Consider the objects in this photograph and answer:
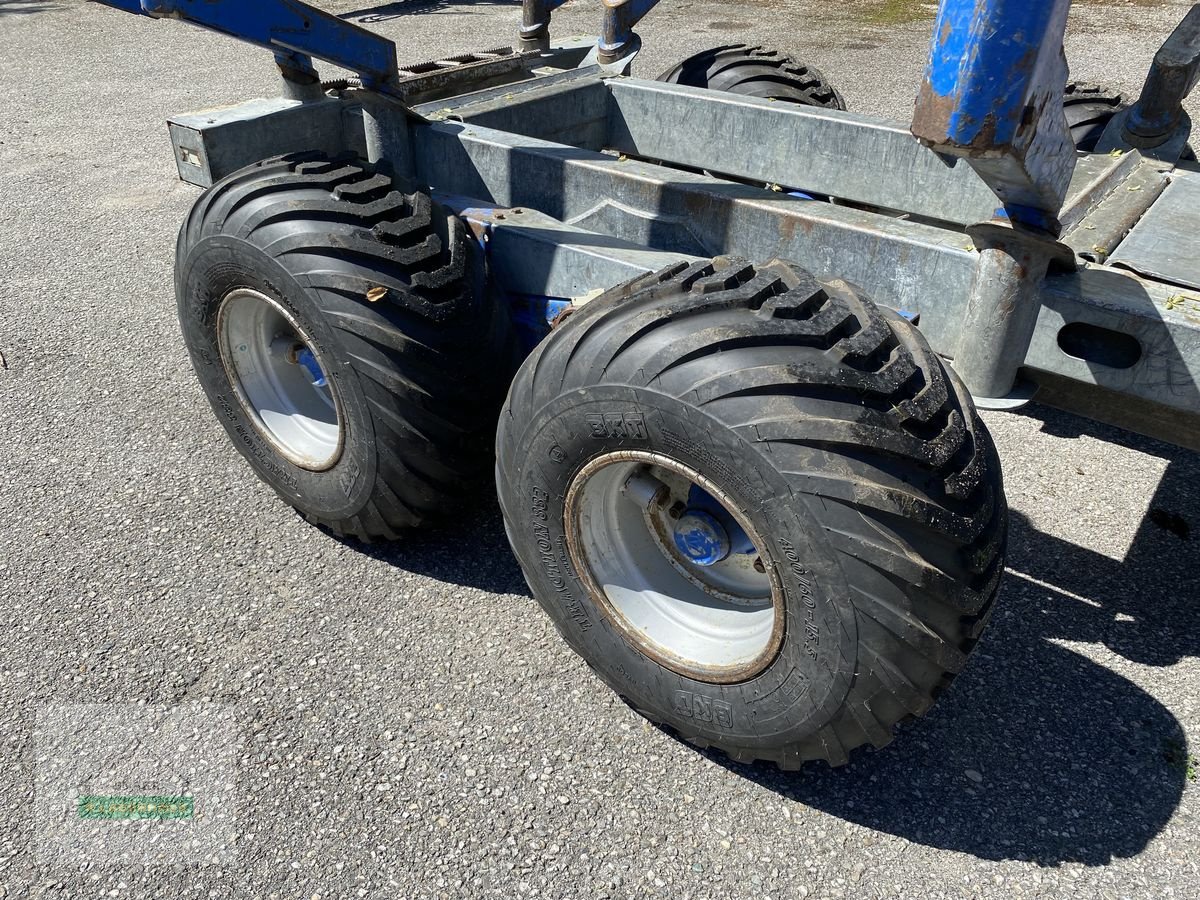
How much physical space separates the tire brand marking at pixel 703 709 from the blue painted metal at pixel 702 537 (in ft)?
1.11

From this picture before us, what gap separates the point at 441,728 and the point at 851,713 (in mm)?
1080

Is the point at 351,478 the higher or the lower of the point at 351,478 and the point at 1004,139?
the lower

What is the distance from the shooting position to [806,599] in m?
2.18

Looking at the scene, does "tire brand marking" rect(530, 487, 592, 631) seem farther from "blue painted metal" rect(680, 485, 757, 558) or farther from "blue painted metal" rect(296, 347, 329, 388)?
"blue painted metal" rect(296, 347, 329, 388)

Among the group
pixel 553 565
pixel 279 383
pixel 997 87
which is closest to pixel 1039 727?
pixel 553 565

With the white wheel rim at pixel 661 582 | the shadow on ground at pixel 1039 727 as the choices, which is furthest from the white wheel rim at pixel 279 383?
the white wheel rim at pixel 661 582

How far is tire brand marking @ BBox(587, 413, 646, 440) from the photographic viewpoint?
2.28 m

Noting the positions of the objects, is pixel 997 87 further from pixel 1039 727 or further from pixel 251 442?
pixel 251 442

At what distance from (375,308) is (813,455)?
1.33m

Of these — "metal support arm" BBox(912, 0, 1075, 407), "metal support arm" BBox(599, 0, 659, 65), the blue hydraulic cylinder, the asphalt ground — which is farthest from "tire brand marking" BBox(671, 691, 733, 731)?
"metal support arm" BBox(599, 0, 659, 65)

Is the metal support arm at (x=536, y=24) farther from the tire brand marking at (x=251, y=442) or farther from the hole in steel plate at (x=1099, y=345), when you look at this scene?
the hole in steel plate at (x=1099, y=345)

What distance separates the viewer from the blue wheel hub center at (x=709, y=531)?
2.55 metres

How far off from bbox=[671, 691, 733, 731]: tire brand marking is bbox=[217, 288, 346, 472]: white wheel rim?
4.69 feet

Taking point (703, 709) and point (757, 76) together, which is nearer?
point (703, 709)
